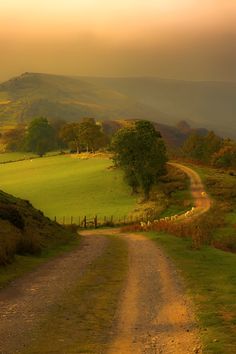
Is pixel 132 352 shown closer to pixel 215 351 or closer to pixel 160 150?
pixel 215 351

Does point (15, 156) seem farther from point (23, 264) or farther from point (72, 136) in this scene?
point (23, 264)

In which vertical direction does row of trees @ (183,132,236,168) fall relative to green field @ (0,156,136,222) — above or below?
above

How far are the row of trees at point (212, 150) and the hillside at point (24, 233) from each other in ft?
342

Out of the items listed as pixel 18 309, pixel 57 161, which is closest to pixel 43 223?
pixel 18 309

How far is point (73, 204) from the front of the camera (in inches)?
3381

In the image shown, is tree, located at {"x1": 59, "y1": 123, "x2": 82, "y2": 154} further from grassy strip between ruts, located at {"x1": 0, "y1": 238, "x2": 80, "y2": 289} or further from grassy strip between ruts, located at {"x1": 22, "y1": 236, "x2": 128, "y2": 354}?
grassy strip between ruts, located at {"x1": 22, "y1": 236, "x2": 128, "y2": 354}

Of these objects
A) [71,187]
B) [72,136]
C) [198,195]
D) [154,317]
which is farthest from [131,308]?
[72,136]

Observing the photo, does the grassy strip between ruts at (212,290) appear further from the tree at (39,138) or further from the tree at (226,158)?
the tree at (39,138)

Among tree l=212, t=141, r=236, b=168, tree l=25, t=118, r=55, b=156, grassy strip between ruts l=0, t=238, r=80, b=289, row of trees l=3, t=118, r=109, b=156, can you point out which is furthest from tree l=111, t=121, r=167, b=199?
tree l=25, t=118, r=55, b=156

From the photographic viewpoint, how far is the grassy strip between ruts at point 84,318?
449 inches

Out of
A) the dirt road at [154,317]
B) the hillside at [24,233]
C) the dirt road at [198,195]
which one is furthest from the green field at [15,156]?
the dirt road at [154,317]

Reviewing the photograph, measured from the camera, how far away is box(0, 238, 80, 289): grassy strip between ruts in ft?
65.5

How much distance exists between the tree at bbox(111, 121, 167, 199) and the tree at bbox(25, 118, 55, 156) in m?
98.1

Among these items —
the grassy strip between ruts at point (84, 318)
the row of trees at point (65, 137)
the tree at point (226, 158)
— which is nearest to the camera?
the grassy strip between ruts at point (84, 318)
